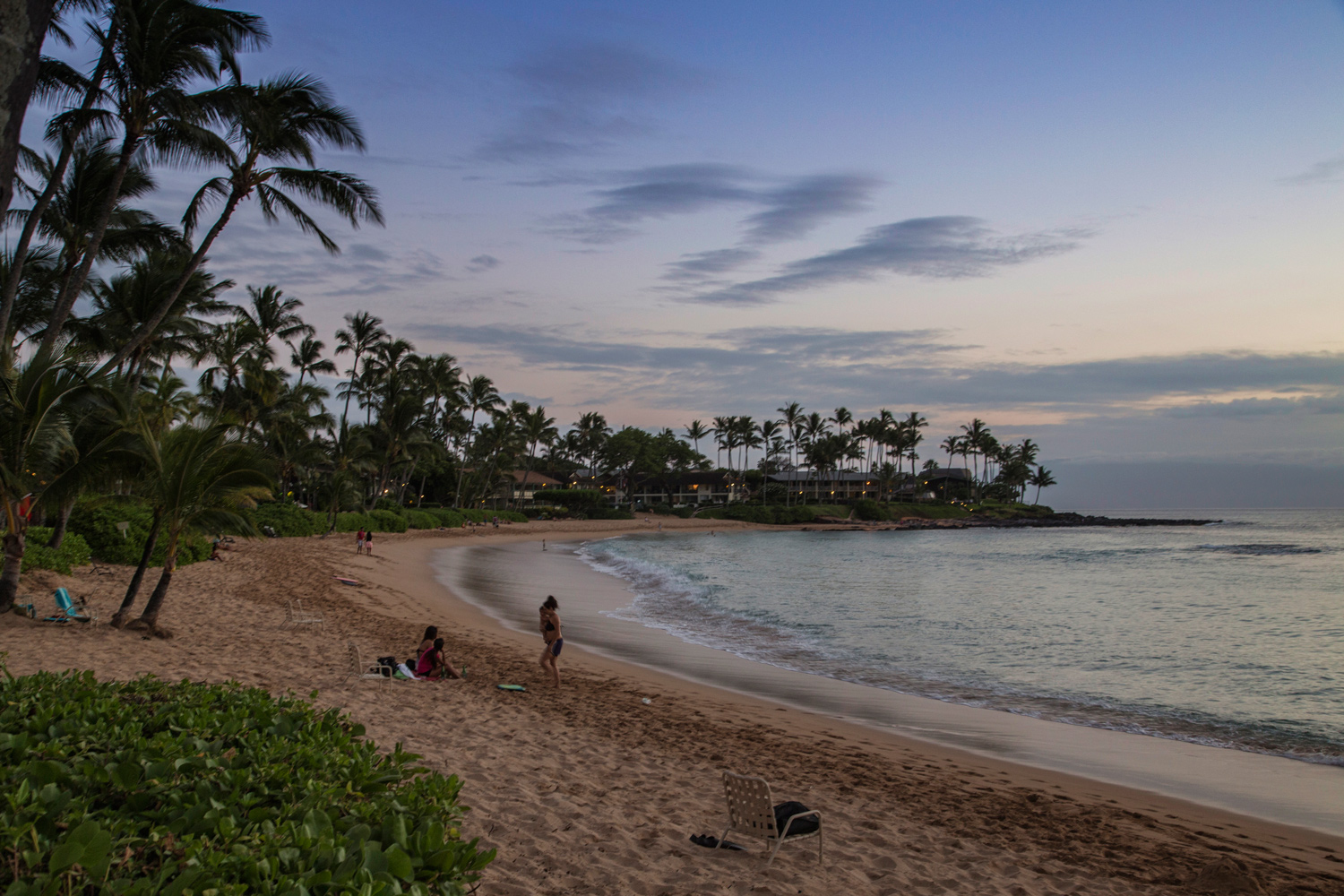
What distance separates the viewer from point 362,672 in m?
9.70

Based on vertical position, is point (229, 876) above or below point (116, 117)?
below

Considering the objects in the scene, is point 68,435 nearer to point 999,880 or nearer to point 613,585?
point 999,880

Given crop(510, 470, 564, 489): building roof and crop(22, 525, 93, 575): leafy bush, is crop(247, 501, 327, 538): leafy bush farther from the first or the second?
crop(510, 470, 564, 489): building roof

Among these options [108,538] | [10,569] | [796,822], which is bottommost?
[796,822]

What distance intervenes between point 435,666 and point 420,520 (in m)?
41.1

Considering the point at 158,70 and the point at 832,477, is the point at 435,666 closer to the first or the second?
the point at 158,70

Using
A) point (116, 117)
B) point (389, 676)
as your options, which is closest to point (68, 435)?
point (389, 676)

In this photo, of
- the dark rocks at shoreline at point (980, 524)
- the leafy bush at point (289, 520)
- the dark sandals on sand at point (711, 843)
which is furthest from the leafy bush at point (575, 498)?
the dark sandals on sand at point (711, 843)

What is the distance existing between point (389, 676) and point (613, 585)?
18353 mm

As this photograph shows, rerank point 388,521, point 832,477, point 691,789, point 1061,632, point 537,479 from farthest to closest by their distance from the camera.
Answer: point 832,477
point 537,479
point 388,521
point 1061,632
point 691,789

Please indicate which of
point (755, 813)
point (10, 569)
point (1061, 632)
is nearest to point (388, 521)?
point (10, 569)

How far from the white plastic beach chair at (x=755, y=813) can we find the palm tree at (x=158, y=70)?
1208 centimetres

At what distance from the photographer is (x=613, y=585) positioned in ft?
91.5

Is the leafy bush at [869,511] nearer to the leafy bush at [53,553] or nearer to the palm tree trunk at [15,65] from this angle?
the leafy bush at [53,553]
